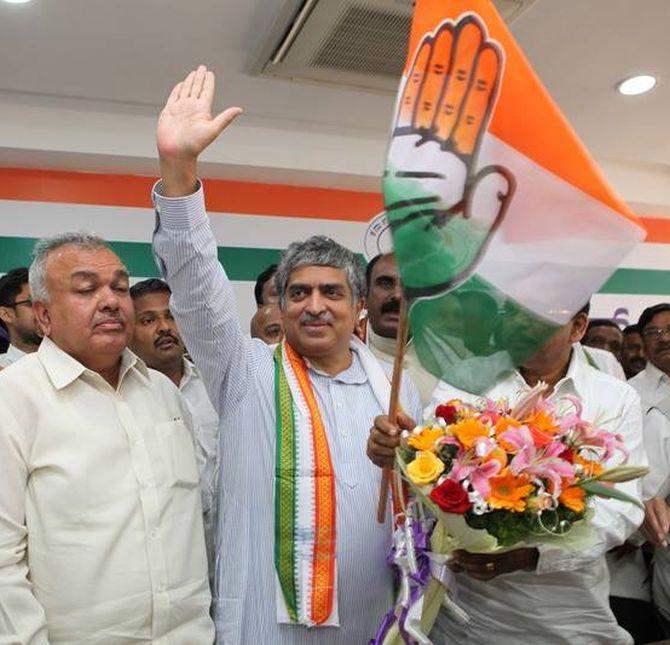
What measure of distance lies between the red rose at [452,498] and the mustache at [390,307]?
55.6 inches

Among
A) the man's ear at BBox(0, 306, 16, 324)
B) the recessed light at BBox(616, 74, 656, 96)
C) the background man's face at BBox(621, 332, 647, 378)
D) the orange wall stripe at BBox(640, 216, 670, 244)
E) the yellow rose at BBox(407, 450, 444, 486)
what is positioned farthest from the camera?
the orange wall stripe at BBox(640, 216, 670, 244)

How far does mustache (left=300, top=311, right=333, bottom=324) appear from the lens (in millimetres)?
1810

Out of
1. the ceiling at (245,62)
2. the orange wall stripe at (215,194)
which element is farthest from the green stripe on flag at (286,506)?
the orange wall stripe at (215,194)

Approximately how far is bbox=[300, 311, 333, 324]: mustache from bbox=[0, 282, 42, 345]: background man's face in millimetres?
1458

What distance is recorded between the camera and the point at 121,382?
5.60 feet

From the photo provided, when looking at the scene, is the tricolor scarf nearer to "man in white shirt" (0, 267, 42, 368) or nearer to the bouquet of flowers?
the bouquet of flowers

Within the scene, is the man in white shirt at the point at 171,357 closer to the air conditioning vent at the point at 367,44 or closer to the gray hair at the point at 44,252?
the gray hair at the point at 44,252

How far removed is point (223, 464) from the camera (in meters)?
1.75

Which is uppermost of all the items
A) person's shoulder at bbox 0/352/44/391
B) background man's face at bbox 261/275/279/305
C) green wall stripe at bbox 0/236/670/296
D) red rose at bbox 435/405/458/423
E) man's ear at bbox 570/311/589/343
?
green wall stripe at bbox 0/236/670/296

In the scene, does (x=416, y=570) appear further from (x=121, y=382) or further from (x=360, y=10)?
(x=360, y=10)

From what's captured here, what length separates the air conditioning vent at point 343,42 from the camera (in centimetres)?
289

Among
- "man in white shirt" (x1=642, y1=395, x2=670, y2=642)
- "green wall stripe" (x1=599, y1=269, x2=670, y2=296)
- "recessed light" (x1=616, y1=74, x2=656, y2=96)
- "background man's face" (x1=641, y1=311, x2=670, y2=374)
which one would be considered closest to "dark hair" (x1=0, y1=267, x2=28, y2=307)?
"man in white shirt" (x1=642, y1=395, x2=670, y2=642)

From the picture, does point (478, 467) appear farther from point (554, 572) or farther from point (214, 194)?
point (214, 194)

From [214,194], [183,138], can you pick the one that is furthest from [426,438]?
[214,194]
